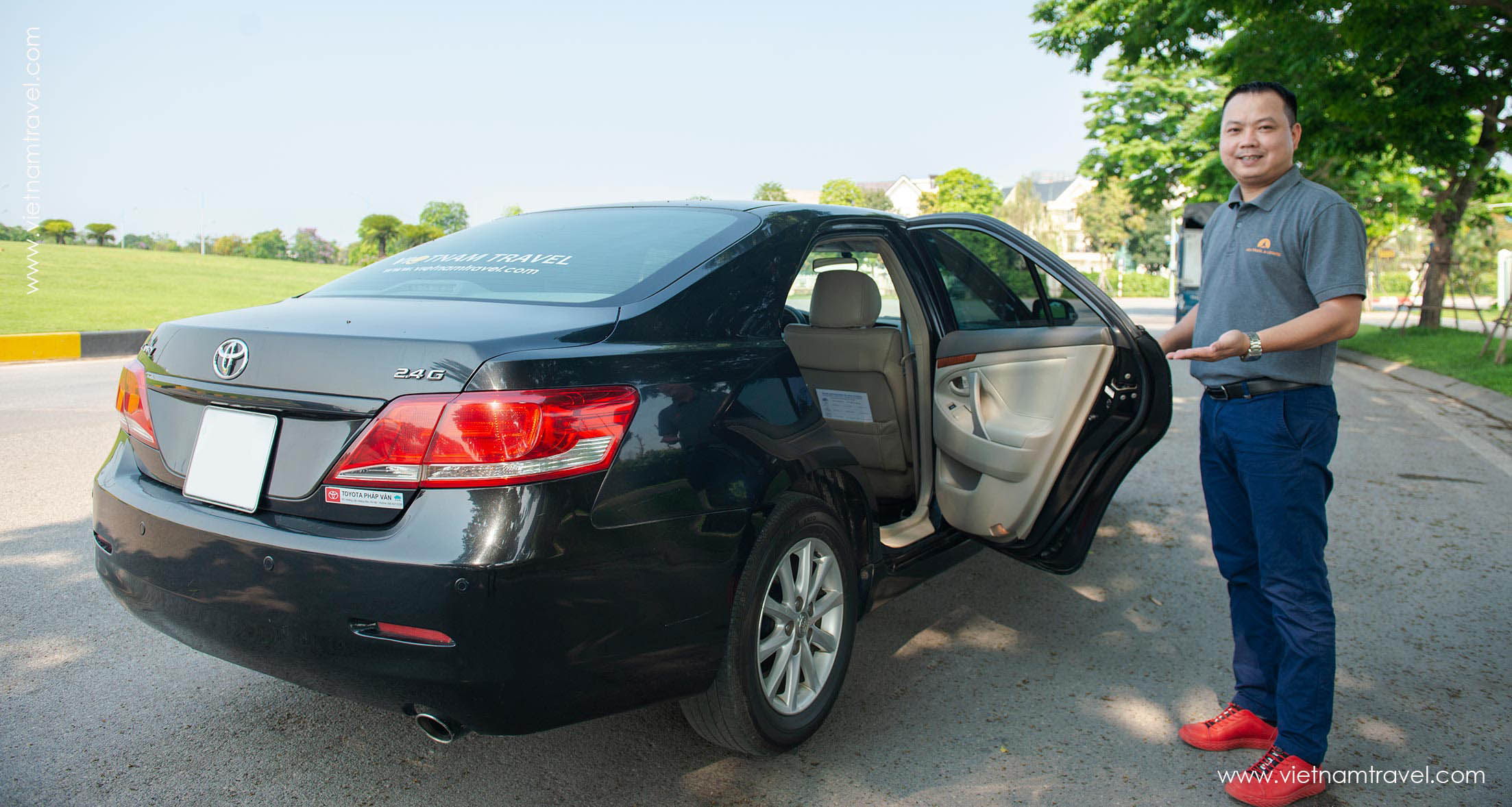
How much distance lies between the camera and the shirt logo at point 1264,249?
2.70m

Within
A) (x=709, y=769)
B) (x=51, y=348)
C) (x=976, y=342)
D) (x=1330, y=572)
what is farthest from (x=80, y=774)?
(x=51, y=348)

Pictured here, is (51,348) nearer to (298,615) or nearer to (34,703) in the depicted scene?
(34,703)

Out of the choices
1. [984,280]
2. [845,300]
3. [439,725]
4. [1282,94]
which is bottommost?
[439,725]

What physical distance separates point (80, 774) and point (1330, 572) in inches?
183

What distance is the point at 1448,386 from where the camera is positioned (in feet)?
38.4

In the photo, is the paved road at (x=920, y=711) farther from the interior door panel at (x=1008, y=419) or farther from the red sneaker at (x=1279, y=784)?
the interior door panel at (x=1008, y=419)

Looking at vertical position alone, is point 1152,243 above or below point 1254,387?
above

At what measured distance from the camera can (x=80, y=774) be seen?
8.41 feet

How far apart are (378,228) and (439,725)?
1553 inches

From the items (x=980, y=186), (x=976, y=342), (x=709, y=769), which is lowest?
(x=709, y=769)

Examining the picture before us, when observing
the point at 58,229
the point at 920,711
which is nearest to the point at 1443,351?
the point at 920,711

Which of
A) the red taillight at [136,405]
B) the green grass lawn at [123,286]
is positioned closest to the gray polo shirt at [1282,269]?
the red taillight at [136,405]

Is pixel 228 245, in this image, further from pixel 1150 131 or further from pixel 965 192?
pixel 965 192

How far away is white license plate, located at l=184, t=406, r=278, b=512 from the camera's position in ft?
7.37
